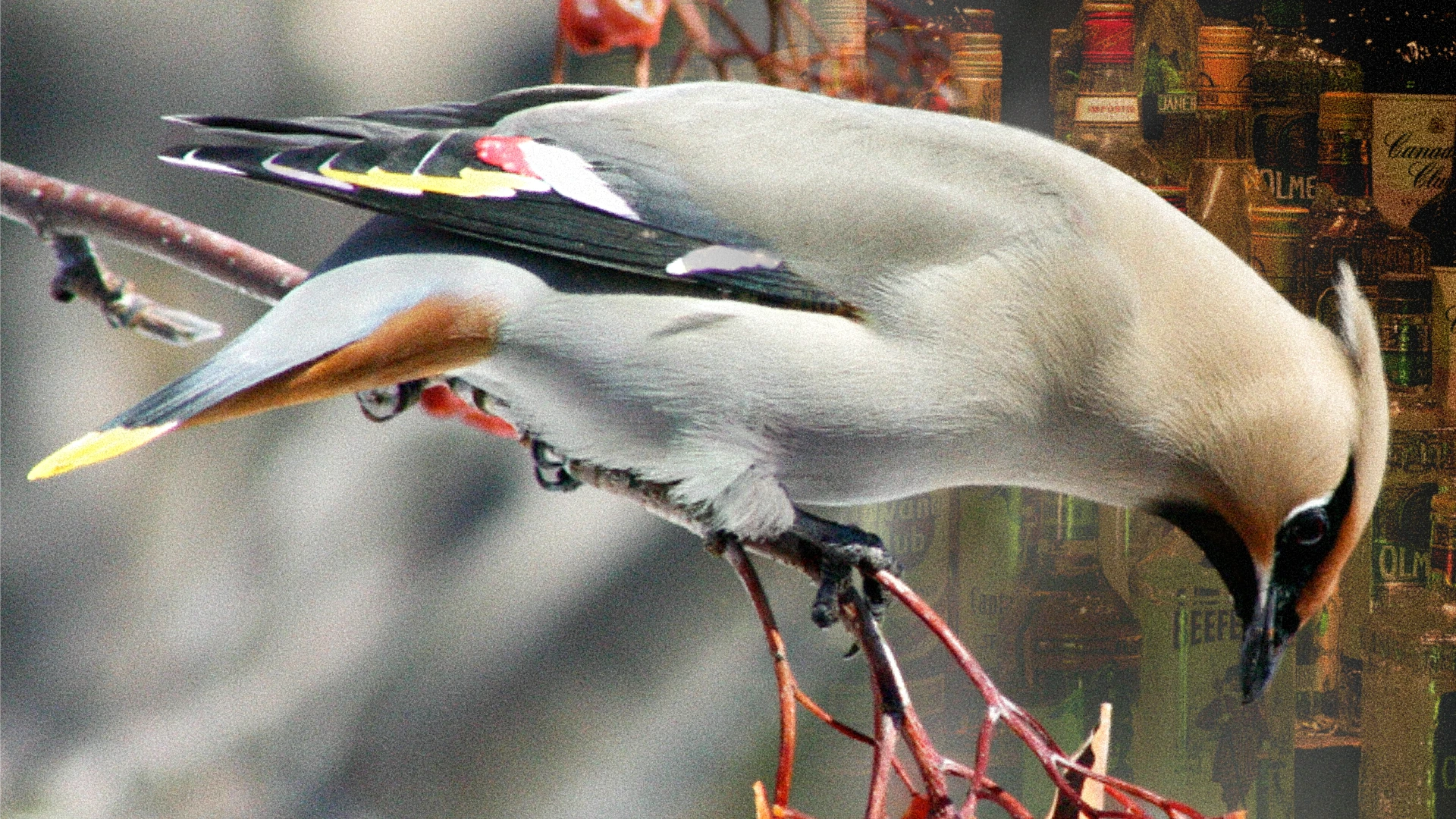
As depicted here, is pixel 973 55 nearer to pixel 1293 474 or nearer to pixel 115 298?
pixel 1293 474

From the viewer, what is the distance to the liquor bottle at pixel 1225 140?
4.33ft

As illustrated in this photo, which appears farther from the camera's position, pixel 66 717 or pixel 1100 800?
pixel 66 717

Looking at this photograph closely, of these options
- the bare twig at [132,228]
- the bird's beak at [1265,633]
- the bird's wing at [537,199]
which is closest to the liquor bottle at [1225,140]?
the bird's beak at [1265,633]

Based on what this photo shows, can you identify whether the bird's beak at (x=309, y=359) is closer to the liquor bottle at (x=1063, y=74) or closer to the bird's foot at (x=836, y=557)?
the bird's foot at (x=836, y=557)

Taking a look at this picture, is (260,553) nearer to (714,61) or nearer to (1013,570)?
(714,61)

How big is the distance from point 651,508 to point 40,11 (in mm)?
690

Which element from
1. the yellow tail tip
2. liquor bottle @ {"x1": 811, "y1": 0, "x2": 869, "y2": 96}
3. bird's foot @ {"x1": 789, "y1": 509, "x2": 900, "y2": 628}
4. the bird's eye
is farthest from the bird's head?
the yellow tail tip

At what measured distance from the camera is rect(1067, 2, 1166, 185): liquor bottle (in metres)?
1.30

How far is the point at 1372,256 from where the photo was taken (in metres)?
1.38

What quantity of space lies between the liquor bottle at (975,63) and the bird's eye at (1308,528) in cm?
49

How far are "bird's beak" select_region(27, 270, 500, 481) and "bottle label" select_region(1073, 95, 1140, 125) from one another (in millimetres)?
683

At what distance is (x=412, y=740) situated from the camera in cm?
125

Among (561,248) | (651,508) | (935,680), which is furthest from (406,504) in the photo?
(935,680)

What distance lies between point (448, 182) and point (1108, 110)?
72 cm
